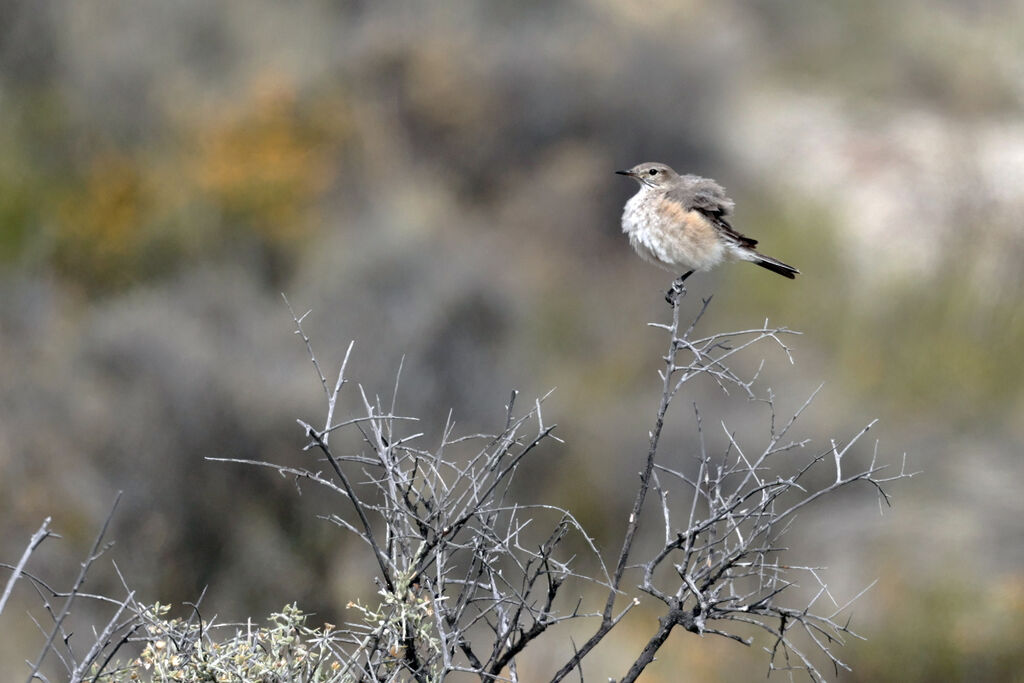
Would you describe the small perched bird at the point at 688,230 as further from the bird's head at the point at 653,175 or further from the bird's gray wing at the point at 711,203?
the bird's head at the point at 653,175

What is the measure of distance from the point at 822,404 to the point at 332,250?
5798 mm

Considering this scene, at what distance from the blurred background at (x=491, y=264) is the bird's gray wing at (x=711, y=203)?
4.74 metres

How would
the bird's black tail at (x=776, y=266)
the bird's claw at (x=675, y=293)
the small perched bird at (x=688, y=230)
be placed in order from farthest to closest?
the small perched bird at (x=688, y=230), the bird's black tail at (x=776, y=266), the bird's claw at (x=675, y=293)

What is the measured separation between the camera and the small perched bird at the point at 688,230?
13.4 feet

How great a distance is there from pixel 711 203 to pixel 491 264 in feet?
31.3

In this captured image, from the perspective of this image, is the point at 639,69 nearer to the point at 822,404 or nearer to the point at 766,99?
the point at 766,99

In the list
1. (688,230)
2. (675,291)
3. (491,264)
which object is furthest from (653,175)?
(491,264)

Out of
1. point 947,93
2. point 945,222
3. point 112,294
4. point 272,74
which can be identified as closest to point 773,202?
point 945,222

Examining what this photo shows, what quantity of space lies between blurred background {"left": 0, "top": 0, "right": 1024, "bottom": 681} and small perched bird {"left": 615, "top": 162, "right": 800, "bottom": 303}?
4776 millimetres

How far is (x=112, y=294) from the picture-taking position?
13.0m

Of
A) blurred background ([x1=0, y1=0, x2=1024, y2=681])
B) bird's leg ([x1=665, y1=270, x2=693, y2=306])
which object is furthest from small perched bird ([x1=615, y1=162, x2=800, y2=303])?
blurred background ([x1=0, y1=0, x2=1024, y2=681])

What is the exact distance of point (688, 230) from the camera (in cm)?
408

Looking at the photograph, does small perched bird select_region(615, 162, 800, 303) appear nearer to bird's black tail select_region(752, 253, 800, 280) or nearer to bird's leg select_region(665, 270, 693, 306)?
bird's black tail select_region(752, 253, 800, 280)

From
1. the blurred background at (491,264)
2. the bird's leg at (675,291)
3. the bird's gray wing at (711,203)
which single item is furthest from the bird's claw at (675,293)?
the blurred background at (491,264)
